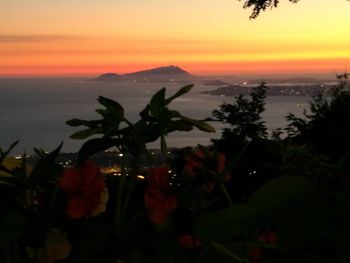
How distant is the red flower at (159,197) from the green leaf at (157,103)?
68 mm

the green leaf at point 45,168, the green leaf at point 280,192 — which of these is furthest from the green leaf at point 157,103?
the green leaf at point 280,192

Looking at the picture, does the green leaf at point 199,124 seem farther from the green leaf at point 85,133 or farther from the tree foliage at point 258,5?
the tree foliage at point 258,5

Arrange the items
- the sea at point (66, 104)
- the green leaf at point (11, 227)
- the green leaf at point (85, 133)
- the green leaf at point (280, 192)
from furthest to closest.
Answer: the sea at point (66, 104) → the green leaf at point (85, 133) → the green leaf at point (11, 227) → the green leaf at point (280, 192)

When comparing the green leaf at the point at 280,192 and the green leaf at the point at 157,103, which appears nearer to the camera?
the green leaf at the point at 280,192

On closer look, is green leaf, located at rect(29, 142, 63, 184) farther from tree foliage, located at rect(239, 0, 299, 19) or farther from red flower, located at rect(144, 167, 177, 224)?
tree foliage, located at rect(239, 0, 299, 19)

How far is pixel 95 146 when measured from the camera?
681mm

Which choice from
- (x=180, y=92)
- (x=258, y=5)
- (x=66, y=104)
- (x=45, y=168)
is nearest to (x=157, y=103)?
(x=180, y=92)

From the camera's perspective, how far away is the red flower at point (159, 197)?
67cm

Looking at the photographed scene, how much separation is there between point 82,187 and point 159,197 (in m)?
0.09

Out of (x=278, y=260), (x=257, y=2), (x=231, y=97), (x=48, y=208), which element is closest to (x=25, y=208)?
(x=48, y=208)

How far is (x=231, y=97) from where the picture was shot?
228 inches

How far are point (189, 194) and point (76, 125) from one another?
161 millimetres

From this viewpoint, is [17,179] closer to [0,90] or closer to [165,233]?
[165,233]

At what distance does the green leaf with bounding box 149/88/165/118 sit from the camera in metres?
→ 0.69
